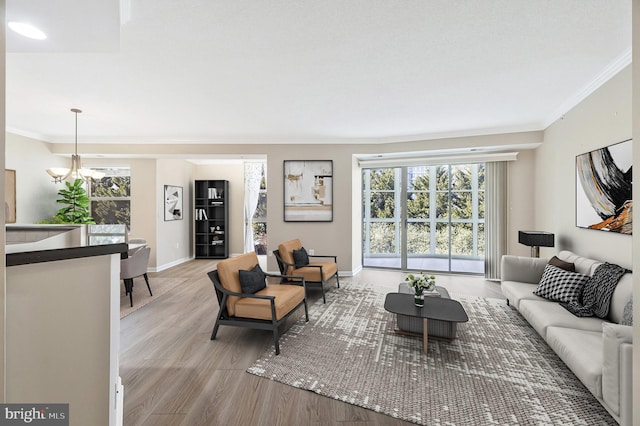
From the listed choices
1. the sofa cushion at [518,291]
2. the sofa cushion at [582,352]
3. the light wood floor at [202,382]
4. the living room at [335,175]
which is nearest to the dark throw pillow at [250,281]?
the light wood floor at [202,382]

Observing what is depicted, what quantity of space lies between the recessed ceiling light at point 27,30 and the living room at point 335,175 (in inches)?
145

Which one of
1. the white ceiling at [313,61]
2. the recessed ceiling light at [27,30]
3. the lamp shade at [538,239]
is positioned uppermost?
the white ceiling at [313,61]

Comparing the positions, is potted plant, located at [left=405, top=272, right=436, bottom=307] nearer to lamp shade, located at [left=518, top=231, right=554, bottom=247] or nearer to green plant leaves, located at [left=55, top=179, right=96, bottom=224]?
lamp shade, located at [left=518, top=231, right=554, bottom=247]

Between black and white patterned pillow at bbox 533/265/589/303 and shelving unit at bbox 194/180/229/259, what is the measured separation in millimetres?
6794

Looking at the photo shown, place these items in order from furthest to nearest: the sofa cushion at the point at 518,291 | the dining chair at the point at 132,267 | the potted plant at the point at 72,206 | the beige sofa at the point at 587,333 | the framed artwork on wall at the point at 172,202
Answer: the framed artwork on wall at the point at 172,202, the potted plant at the point at 72,206, the dining chair at the point at 132,267, the sofa cushion at the point at 518,291, the beige sofa at the point at 587,333

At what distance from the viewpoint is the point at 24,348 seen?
1.18 meters

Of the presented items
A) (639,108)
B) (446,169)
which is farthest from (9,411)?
(446,169)

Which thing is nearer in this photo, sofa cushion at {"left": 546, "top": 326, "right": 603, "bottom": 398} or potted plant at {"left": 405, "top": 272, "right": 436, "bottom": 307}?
sofa cushion at {"left": 546, "top": 326, "right": 603, "bottom": 398}

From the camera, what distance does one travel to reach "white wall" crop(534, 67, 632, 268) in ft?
9.34

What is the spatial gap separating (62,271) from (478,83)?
3.83m

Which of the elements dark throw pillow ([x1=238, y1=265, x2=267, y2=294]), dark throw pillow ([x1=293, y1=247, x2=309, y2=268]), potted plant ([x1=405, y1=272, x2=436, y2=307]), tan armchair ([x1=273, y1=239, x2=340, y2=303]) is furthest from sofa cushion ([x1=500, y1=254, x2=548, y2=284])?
dark throw pillow ([x1=238, y1=265, x2=267, y2=294])

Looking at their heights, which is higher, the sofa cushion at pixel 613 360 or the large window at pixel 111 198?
the large window at pixel 111 198

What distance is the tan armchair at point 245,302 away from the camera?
114 inches

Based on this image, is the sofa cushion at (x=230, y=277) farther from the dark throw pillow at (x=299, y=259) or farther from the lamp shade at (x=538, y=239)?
the lamp shade at (x=538, y=239)
